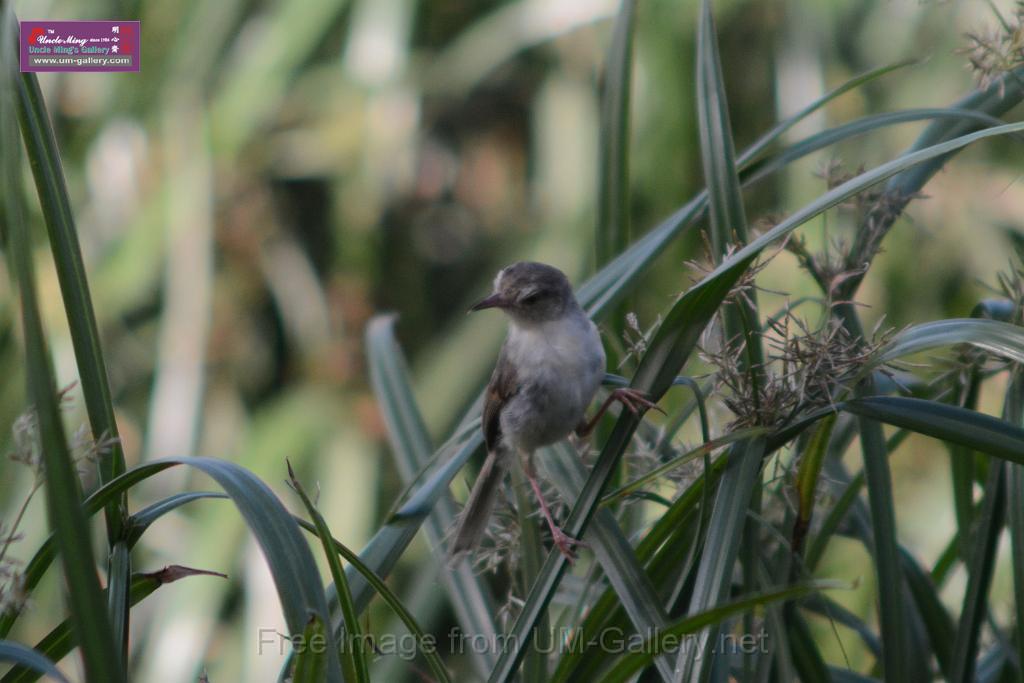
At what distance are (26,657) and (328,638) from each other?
391 mm

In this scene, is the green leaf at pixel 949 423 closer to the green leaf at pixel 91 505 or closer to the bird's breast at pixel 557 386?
the bird's breast at pixel 557 386

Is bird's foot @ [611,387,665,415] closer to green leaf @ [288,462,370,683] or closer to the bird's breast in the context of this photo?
the bird's breast

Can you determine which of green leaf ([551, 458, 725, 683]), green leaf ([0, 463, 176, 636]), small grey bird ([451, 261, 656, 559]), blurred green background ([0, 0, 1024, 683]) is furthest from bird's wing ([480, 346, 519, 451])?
blurred green background ([0, 0, 1024, 683])

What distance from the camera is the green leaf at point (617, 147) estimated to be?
1.71 metres

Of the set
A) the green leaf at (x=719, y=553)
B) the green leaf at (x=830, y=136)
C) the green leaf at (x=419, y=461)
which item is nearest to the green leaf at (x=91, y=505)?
the green leaf at (x=419, y=461)

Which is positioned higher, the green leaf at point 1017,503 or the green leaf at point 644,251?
the green leaf at point 644,251

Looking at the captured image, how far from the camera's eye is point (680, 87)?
440 cm

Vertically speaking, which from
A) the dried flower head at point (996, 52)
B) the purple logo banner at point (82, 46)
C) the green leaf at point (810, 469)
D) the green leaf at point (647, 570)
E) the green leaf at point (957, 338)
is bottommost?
the green leaf at point (647, 570)

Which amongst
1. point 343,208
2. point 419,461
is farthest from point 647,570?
point 343,208

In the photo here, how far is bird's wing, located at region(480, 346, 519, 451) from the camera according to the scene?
5.94 ft

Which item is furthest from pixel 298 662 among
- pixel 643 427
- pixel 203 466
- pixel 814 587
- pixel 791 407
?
pixel 643 427

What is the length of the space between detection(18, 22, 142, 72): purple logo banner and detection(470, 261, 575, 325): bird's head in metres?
0.97

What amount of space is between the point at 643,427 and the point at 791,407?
59cm

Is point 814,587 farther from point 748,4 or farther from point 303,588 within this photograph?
point 748,4
